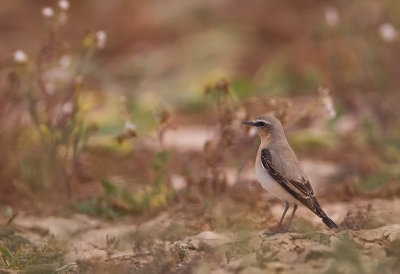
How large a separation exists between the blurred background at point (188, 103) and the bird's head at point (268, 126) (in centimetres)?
41

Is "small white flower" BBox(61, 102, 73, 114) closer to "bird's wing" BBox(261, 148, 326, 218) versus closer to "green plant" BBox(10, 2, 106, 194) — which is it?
"green plant" BBox(10, 2, 106, 194)

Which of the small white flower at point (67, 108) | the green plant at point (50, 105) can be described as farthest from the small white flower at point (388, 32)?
Result: the small white flower at point (67, 108)

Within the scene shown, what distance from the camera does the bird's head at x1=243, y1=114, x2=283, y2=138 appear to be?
6.27m

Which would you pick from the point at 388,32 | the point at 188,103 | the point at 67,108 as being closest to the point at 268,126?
the point at 67,108

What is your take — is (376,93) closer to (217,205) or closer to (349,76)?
(349,76)

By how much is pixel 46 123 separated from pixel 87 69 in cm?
381

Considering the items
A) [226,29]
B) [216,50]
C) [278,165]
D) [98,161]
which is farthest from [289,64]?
[278,165]

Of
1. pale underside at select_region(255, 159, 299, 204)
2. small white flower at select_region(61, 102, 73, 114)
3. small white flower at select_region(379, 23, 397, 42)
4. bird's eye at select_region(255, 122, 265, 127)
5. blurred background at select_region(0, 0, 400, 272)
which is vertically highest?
small white flower at select_region(379, 23, 397, 42)

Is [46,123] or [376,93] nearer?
[46,123]

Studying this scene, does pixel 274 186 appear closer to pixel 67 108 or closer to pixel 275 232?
pixel 275 232

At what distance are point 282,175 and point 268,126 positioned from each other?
20.6 inches

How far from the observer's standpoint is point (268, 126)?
630 centimetres

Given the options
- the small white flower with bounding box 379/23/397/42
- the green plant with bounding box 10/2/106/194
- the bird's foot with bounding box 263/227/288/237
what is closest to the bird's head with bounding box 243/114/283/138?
the bird's foot with bounding box 263/227/288/237

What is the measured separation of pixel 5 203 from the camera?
7.27m
